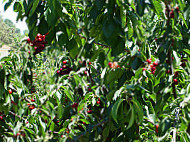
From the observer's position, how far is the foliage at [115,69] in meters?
1.06

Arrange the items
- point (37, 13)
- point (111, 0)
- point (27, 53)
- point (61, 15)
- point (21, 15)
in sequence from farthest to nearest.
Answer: point (27, 53) → point (21, 15) → point (37, 13) → point (61, 15) → point (111, 0)

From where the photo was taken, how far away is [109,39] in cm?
108

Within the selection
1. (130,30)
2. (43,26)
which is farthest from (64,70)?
(130,30)

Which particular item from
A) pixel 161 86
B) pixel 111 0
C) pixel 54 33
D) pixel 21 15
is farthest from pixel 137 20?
pixel 21 15

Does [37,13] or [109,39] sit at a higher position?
[37,13]

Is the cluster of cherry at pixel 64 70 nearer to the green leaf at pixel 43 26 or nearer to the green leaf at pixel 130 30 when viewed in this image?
the green leaf at pixel 43 26

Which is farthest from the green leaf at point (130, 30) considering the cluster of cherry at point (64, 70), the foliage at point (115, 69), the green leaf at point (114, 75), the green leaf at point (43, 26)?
the cluster of cherry at point (64, 70)

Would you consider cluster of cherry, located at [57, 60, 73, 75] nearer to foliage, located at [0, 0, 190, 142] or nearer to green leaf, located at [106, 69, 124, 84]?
foliage, located at [0, 0, 190, 142]

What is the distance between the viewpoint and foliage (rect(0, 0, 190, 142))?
106cm

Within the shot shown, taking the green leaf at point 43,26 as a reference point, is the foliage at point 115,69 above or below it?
below

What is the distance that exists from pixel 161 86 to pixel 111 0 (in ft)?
1.46

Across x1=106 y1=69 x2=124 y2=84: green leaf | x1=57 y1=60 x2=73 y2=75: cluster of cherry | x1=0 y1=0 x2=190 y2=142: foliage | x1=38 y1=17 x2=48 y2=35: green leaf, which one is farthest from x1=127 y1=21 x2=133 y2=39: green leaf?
x1=57 y1=60 x2=73 y2=75: cluster of cherry

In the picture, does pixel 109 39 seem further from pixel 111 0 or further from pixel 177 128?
pixel 177 128

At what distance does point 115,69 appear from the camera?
4.07 feet
